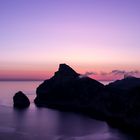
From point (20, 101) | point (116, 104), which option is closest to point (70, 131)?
point (116, 104)

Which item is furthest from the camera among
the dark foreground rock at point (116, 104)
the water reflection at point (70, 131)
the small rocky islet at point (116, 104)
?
the dark foreground rock at point (116, 104)

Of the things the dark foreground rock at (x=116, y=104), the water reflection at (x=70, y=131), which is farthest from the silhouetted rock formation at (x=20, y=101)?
the water reflection at (x=70, y=131)

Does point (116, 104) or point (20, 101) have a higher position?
point (116, 104)

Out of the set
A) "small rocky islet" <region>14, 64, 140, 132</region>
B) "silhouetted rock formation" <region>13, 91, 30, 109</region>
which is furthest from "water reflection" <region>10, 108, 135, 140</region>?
"silhouetted rock formation" <region>13, 91, 30, 109</region>

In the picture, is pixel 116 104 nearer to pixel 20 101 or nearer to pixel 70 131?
pixel 70 131

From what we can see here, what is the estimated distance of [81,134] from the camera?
103 metres

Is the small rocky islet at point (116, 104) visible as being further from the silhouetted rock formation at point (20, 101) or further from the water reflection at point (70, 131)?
the silhouetted rock formation at point (20, 101)

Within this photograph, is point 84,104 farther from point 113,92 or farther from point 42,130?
point 42,130

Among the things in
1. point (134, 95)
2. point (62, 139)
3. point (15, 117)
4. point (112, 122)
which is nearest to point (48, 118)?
point (15, 117)

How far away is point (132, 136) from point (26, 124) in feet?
144

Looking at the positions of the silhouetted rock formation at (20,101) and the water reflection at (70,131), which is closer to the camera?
the water reflection at (70,131)

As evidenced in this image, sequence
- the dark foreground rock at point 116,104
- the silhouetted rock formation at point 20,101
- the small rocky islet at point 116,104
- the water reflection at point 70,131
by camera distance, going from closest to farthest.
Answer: the water reflection at point 70,131 < the small rocky islet at point 116,104 < the dark foreground rock at point 116,104 < the silhouetted rock formation at point 20,101

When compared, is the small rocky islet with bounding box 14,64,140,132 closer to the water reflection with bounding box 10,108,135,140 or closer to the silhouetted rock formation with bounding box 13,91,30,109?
the water reflection with bounding box 10,108,135,140

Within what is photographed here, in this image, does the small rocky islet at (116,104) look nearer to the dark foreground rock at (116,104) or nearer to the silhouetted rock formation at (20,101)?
the dark foreground rock at (116,104)
